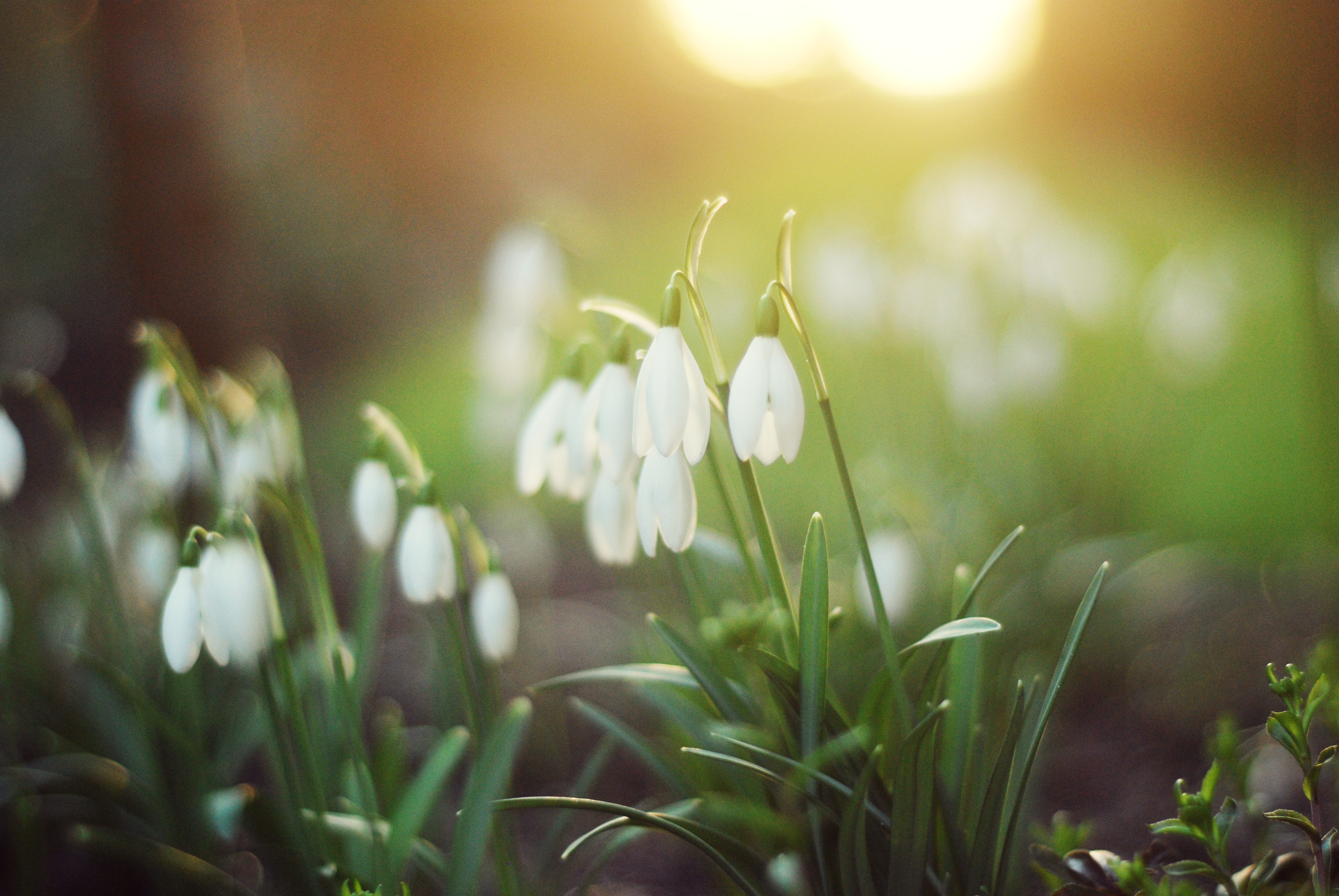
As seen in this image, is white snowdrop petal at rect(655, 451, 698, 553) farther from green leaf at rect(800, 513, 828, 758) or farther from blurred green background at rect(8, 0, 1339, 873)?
blurred green background at rect(8, 0, 1339, 873)

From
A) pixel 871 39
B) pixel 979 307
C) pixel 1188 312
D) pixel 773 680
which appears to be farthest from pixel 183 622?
pixel 871 39

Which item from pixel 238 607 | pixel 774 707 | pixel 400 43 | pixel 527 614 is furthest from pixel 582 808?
pixel 400 43

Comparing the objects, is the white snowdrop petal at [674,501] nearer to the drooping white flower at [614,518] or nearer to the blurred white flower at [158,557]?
the drooping white flower at [614,518]

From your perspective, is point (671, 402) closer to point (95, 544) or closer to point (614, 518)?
point (614, 518)

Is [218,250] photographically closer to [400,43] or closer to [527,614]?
[527,614]

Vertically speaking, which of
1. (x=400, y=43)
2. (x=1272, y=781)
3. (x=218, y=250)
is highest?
(x=400, y=43)
